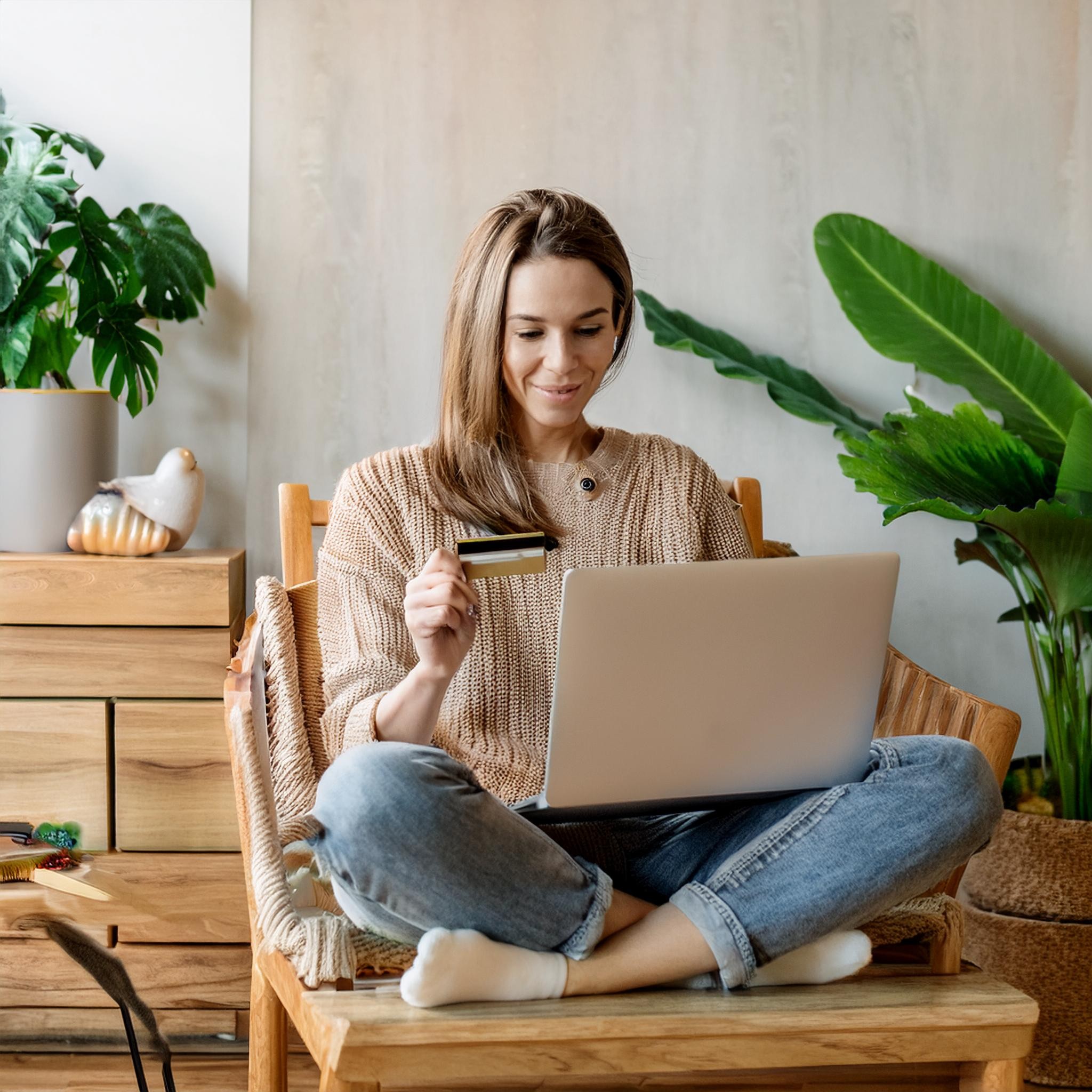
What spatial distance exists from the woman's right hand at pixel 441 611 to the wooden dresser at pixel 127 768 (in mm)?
723

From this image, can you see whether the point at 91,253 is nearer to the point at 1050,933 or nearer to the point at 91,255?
the point at 91,255

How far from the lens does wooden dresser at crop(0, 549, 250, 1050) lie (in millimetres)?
1691

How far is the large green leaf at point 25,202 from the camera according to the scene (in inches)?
66.7

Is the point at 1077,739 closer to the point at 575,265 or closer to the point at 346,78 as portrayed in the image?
the point at 575,265

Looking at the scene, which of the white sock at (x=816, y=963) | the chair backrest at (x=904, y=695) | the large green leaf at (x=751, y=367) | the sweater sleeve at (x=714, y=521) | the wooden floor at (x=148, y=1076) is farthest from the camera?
the large green leaf at (x=751, y=367)

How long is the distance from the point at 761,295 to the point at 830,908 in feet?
4.44

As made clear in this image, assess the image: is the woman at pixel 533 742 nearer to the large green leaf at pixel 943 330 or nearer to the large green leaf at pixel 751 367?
the large green leaf at pixel 751 367

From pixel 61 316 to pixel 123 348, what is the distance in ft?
0.45

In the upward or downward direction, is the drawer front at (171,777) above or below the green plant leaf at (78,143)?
below

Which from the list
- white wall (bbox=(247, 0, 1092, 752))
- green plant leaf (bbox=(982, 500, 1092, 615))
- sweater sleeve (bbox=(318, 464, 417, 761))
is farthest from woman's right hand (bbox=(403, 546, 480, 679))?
white wall (bbox=(247, 0, 1092, 752))

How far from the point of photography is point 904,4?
2.12 m

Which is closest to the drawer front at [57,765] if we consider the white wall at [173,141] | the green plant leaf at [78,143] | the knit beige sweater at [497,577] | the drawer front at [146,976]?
the drawer front at [146,976]

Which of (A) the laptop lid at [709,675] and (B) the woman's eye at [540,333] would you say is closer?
(A) the laptop lid at [709,675]

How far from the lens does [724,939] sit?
990 mm
